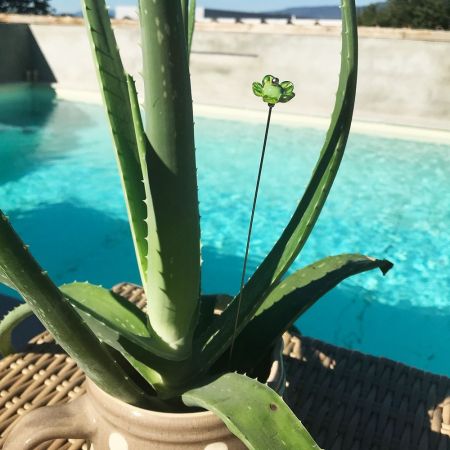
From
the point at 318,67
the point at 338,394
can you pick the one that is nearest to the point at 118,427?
the point at 338,394

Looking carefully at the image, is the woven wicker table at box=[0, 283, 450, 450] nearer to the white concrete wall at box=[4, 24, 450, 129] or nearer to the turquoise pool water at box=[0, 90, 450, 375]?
the turquoise pool water at box=[0, 90, 450, 375]

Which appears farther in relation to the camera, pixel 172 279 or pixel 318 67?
pixel 318 67

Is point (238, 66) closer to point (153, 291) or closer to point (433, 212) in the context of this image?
point (433, 212)

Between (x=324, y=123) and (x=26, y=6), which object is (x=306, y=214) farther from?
(x=26, y=6)

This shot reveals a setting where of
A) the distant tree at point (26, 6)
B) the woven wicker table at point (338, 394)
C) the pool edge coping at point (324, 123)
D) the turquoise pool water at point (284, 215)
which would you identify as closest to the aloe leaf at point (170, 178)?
the woven wicker table at point (338, 394)

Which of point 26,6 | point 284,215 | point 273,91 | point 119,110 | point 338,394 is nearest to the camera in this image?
point 273,91

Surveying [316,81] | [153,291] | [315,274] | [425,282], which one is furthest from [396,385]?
[316,81]
